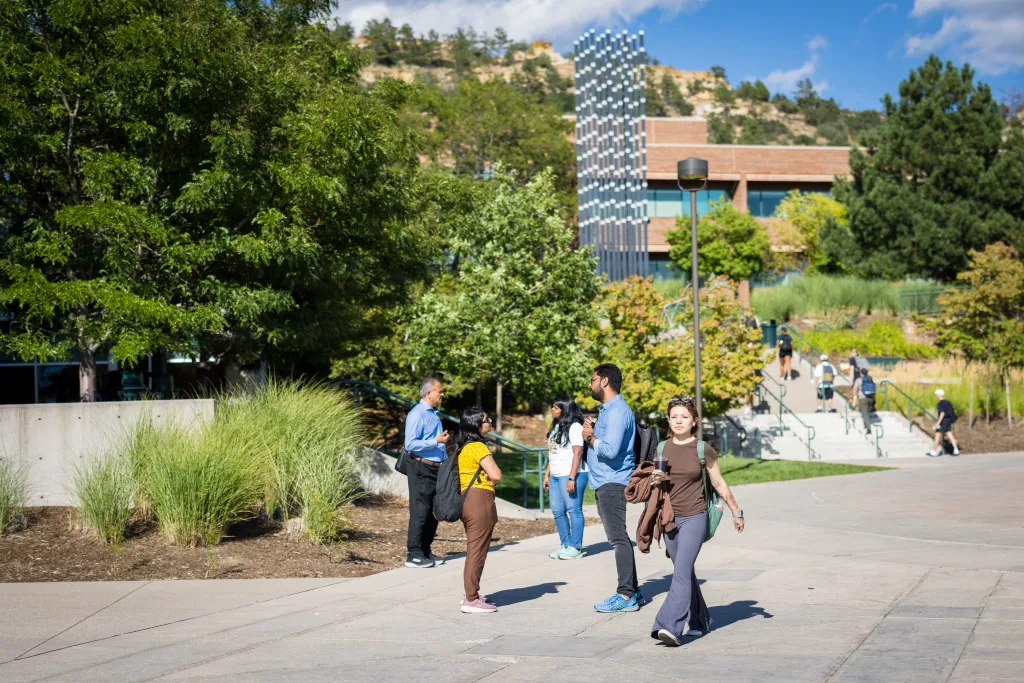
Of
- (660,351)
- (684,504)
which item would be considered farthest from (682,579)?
(660,351)

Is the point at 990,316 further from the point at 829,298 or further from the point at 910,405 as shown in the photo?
the point at 829,298

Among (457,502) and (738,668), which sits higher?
(457,502)

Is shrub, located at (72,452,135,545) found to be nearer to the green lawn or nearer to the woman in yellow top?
the woman in yellow top

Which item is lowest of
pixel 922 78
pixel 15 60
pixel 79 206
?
pixel 79 206

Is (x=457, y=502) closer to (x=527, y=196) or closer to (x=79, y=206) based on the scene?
(x=79, y=206)

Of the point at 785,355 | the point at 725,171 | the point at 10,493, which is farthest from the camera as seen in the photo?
the point at 725,171

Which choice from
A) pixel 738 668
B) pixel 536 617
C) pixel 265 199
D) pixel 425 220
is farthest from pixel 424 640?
pixel 425 220

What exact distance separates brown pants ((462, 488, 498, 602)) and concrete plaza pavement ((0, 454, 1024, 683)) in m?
0.37

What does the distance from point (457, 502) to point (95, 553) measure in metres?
4.25

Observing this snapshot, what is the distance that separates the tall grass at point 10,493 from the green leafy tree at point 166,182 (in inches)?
58.6

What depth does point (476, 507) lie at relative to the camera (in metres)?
7.99

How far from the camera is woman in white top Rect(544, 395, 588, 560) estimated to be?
1062 centimetres

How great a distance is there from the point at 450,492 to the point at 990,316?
86.5ft

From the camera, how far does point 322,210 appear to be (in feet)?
45.9
